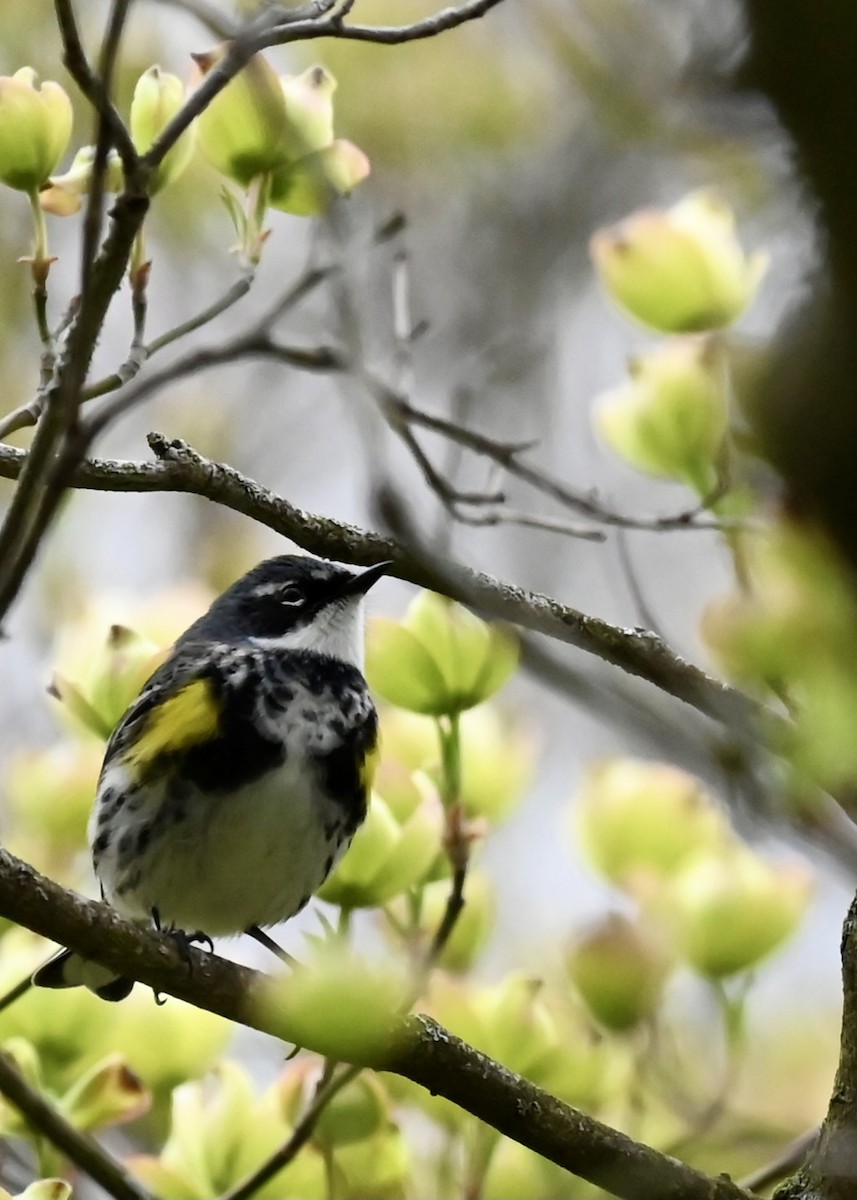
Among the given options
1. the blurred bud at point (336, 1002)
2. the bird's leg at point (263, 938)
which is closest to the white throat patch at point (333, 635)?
the bird's leg at point (263, 938)

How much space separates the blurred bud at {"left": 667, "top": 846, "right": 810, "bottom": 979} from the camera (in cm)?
187

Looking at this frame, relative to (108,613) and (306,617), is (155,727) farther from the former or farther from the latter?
(108,613)

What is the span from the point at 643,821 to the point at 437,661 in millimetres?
326

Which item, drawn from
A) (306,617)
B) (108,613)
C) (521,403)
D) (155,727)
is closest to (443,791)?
(108,613)

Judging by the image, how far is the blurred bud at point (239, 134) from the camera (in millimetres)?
1894

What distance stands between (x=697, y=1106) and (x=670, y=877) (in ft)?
1.60

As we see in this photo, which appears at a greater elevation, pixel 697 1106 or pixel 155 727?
pixel 155 727

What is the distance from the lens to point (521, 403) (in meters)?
4.13

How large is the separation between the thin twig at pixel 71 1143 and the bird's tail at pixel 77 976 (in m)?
0.29

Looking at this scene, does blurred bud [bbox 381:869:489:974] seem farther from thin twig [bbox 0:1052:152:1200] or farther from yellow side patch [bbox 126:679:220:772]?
yellow side patch [bbox 126:679:220:772]

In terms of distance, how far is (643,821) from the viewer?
199 centimetres

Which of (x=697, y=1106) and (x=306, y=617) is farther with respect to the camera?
(x=306, y=617)

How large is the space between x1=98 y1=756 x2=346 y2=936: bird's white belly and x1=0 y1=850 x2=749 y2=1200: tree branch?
78cm

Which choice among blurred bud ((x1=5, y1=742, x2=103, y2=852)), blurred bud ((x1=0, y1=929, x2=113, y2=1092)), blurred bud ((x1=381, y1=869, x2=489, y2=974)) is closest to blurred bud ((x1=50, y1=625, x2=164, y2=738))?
blurred bud ((x1=5, y1=742, x2=103, y2=852))
